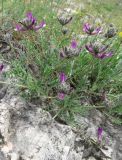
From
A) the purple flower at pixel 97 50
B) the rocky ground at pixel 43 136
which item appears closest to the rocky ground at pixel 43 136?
the rocky ground at pixel 43 136

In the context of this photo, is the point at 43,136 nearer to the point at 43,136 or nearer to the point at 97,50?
the point at 43,136

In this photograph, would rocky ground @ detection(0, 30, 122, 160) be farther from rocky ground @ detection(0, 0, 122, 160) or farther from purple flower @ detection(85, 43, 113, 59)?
purple flower @ detection(85, 43, 113, 59)

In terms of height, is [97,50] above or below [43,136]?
above

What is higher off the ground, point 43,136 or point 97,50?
point 97,50

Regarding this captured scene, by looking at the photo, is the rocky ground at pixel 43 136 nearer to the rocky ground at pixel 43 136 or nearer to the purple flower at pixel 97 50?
the rocky ground at pixel 43 136

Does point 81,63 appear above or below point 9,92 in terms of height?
above

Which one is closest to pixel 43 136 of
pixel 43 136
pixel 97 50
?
pixel 43 136

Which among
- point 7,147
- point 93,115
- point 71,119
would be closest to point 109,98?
point 93,115

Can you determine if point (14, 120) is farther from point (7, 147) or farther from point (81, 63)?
point (81, 63)
